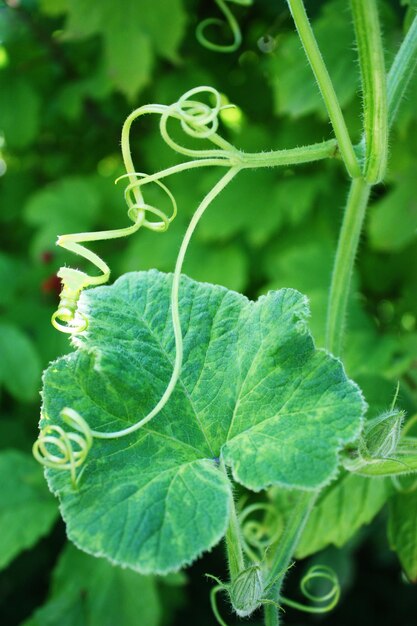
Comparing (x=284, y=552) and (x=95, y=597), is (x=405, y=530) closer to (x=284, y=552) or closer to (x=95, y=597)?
(x=284, y=552)

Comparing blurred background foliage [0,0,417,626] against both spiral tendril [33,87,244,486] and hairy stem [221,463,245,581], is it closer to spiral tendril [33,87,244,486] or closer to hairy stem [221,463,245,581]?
hairy stem [221,463,245,581]

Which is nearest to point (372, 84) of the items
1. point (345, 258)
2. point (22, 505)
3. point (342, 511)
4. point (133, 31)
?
point (345, 258)

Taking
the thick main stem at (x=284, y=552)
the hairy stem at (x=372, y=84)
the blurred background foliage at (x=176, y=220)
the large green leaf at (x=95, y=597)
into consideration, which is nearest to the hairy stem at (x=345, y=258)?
the hairy stem at (x=372, y=84)

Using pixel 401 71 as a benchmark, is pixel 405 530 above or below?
below

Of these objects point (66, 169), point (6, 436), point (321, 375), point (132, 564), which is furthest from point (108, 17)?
point (132, 564)

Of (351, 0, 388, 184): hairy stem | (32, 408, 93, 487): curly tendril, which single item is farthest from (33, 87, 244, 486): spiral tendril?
(351, 0, 388, 184): hairy stem

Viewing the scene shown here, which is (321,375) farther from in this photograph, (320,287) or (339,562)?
(339,562)

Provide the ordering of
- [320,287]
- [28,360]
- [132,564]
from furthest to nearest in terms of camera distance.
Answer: [28,360] < [320,287] < [132,564]
